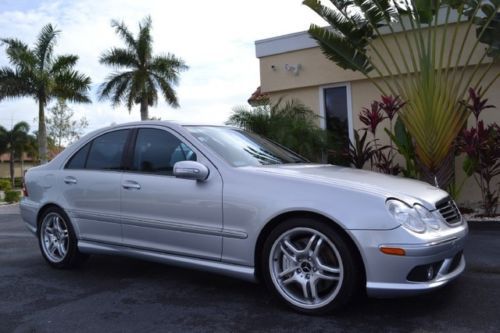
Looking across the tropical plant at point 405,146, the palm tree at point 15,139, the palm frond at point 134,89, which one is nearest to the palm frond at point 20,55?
the palm frond at point 134,89


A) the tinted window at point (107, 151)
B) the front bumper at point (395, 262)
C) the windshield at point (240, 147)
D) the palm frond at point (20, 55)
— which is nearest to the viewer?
the front bumper at point (395, 262)

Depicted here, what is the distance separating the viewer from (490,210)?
26.0ft

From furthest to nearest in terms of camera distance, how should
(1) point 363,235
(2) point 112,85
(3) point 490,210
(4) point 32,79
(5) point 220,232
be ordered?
(2) point 112,85 < (4) point 32,79 < (3) point 490,210 < (5) point 220,232 < (1) point 363,235

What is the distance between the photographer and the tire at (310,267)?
3633 millimetres

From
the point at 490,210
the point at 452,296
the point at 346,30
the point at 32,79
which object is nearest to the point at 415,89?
the point at 346,30

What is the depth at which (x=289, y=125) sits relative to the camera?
9.90m

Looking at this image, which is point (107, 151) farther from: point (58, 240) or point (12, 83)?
point (12, 83)

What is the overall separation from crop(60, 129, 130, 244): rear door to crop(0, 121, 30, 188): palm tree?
185 ft

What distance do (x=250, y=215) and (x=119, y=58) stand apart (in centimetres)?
2911

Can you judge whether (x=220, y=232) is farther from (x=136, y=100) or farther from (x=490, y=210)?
(x=136, y=100)

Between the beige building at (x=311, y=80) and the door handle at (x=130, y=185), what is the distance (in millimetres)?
6288

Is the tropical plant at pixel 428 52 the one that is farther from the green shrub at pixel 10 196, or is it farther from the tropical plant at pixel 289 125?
the green shrub at pixel 10 196

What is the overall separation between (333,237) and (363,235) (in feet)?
0.76

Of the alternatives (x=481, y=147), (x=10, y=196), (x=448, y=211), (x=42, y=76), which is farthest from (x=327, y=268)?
(x=42, y=76)
